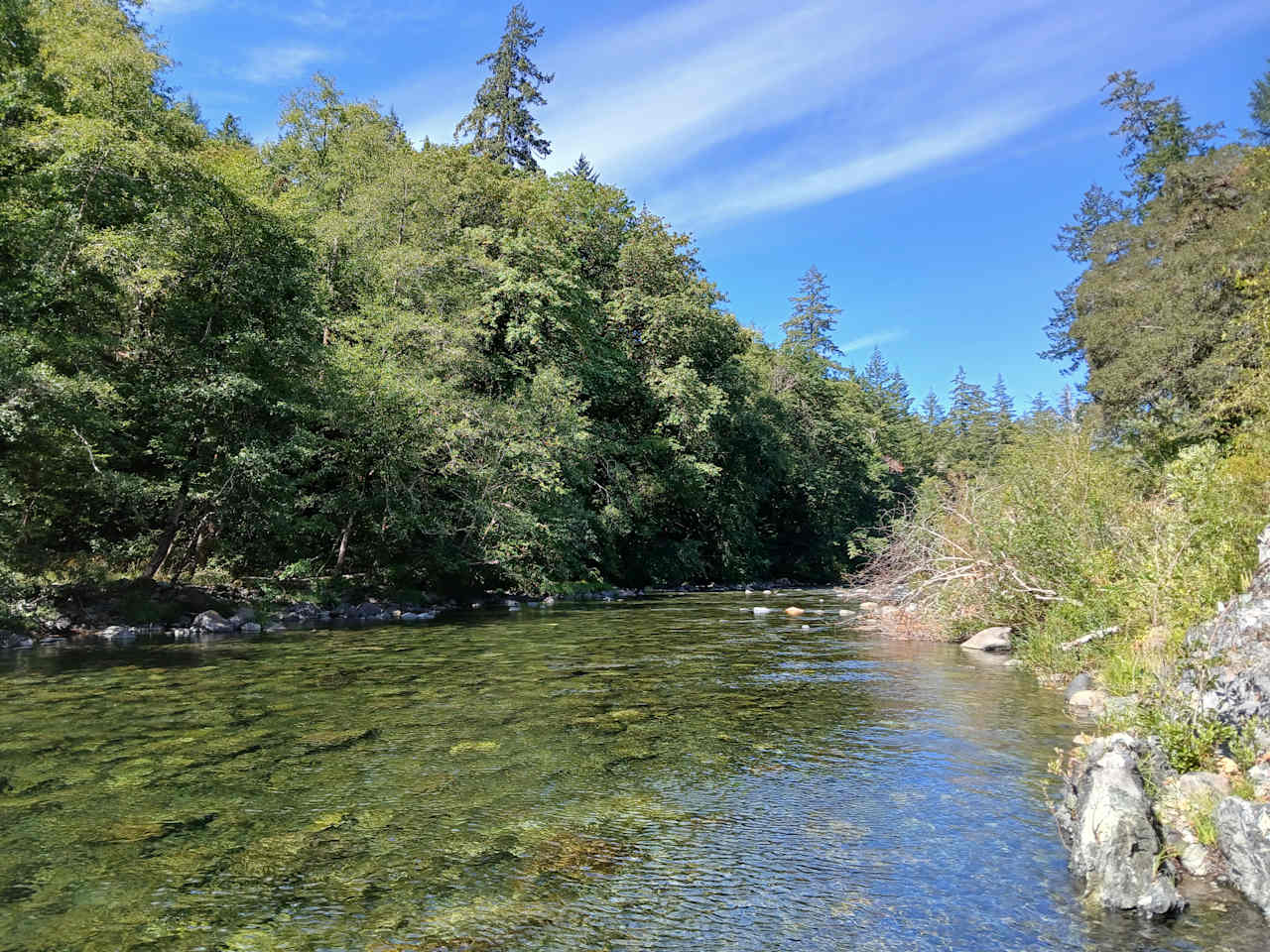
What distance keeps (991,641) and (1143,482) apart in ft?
20.5

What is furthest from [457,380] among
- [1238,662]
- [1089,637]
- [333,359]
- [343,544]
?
[1238,662]

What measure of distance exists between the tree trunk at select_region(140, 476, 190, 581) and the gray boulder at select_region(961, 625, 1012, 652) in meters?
16.6

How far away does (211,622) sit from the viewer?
16891 millimetres

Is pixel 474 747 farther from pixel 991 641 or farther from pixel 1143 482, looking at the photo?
pixel 1143 482

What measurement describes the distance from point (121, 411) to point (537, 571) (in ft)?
37.3

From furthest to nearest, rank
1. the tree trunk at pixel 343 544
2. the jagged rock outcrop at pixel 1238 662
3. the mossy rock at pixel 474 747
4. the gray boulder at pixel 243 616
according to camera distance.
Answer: the tree trunk at pixel 343 544 → the gray boulder at pixel 243 616 → the mossy rock at pixel 474 747 → the jagged rock outcrop at pixel 1238 662

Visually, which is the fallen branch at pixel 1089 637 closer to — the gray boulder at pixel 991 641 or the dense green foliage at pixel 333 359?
the gray boulder at pixel 991 641

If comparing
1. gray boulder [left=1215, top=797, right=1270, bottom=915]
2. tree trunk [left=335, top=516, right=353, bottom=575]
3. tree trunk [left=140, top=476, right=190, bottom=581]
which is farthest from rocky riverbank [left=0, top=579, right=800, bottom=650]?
gray boulder [left=1215, top=797, right=1270, bottom=915]

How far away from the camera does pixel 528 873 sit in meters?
4.95

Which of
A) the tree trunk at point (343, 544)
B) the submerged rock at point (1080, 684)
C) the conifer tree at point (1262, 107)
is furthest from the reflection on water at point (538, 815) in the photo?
the conifer tree at point (1262, 107)

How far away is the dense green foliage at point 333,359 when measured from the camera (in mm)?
15609

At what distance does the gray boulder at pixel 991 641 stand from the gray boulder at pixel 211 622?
14.9 meters

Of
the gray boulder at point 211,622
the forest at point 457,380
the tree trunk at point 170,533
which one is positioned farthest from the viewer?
the tree trunk at point 170,533

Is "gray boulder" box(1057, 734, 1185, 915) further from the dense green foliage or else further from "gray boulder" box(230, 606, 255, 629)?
"gray boulder" box(230, 606, 255, 629)
